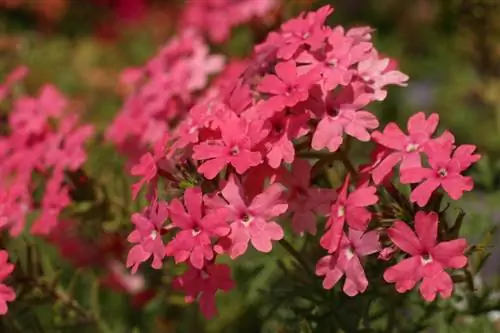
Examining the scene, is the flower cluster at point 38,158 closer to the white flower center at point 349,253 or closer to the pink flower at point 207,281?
the pink flower at point 207,281

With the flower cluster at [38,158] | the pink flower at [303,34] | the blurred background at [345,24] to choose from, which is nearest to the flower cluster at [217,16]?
the blurred background at [345,24]

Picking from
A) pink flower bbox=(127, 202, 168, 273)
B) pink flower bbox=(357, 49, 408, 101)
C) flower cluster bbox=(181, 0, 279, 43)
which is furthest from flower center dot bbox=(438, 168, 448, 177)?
flower cluster bbox=(181, 0, 279, 43)

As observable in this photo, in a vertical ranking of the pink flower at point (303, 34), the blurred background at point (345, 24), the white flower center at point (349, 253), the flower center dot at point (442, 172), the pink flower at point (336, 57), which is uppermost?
the pink flower at point (303, 34)

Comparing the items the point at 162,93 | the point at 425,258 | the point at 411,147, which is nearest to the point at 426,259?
the point at 425,258

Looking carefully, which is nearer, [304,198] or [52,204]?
[304,198]

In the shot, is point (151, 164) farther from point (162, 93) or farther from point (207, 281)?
point (162, 93)

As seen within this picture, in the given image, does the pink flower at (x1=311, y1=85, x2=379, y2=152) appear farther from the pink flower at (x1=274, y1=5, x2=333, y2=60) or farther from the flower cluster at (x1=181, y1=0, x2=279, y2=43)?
the flower cluster at (x1=181, y1=0, x2=279, y2=43)

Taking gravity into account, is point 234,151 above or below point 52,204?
above
